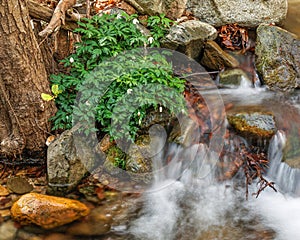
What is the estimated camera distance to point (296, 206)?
13.8 ft

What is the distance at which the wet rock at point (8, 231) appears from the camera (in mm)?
3701

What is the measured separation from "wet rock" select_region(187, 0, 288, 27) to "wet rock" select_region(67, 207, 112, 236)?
4.41 meters

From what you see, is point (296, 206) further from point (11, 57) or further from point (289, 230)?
point (11, 57)

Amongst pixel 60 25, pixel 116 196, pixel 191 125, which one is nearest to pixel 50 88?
pixel 60 25

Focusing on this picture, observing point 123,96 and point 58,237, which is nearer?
point 58,237

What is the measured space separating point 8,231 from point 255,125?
11.3 ft

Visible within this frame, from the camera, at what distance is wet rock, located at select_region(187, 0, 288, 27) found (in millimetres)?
6613

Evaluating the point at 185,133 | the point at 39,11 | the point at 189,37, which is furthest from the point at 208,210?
the point at 39,11

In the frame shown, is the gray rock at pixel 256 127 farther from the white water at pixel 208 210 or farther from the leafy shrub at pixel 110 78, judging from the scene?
the leafy shrub at pixel 110 78

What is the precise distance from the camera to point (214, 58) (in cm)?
579

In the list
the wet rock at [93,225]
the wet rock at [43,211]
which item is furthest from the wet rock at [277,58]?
the wet rock at [43,211]

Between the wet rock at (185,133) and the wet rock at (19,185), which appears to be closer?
the wet rock at (19,185)

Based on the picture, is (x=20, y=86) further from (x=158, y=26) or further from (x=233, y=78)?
(x=233, y=78)

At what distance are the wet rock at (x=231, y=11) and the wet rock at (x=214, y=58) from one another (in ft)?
3.34
